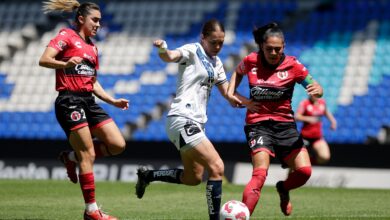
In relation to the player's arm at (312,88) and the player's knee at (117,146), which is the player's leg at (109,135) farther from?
the player's arm at (312,88)

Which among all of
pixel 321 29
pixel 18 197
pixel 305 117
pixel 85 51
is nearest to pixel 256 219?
pixel 85 51

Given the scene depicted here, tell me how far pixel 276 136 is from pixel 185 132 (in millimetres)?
1201

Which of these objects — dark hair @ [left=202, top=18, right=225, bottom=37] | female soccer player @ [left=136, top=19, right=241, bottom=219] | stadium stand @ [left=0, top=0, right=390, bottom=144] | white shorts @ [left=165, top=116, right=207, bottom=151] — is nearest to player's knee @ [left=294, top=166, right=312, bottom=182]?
female soccer player @ [left=136, top=19, right=241, bottom=219]

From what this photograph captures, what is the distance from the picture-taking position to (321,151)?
1593cm

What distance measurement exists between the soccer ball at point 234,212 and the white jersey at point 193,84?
3.12 feet

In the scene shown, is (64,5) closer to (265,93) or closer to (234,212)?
(265,93)

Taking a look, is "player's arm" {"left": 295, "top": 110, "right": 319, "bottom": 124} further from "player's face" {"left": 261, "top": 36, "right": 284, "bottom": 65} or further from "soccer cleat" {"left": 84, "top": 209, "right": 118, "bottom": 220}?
"soccer cleat" {"left": 84, "top": 209, "right": 118, "bottom": 220}

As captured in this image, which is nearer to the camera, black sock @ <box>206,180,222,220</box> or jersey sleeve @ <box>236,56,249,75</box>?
black sock @ <box>206,180,222,220</box>

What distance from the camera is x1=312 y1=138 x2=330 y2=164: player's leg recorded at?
15.8 metres

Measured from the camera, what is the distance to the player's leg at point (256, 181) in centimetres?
776

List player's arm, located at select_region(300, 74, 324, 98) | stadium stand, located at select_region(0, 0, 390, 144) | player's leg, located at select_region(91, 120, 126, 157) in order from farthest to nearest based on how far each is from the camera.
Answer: stadium stand, located at select_region(0, 0, 390, 144)
player's leg, located at select_region(91, 120, 126, 157)
player's arm, located at select_region(300, 74, 324, 98)

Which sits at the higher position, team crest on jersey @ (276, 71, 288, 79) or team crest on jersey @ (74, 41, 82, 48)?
team crest on jersey @ (74, 41, 82, 48)

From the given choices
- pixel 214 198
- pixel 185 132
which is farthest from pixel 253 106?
pixel 214 198

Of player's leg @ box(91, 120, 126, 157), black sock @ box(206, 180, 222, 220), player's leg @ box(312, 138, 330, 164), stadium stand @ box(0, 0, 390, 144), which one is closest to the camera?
black sock @ box(206, 180, 222, 220)
